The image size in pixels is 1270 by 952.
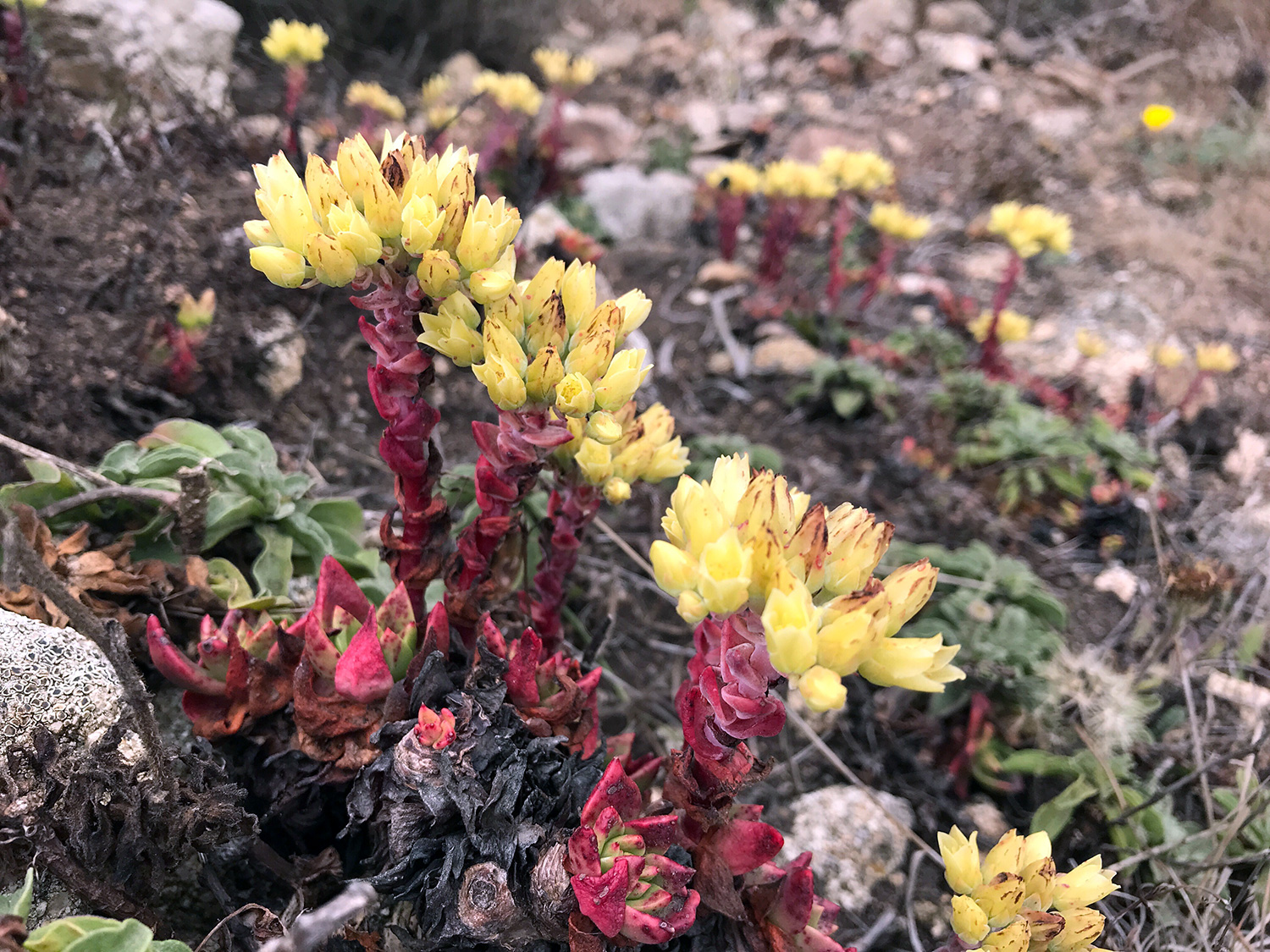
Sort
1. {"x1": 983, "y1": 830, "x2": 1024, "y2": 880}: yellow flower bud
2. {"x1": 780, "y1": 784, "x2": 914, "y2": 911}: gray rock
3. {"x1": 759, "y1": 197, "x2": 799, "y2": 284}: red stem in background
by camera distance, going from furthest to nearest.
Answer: {"x1": 759, "y1": 197, "x2": 799, "y2": 284}: red stem in background → {"x1": 780, "y1": 784, "x2": 914, "y2": 911}: gray rock → {"x1": 983, "y1": 830, "x2": 1024, "y2": 880}: yellow flower bud

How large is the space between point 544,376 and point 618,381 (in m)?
0.11

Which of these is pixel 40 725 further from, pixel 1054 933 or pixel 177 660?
pixel 1054 933

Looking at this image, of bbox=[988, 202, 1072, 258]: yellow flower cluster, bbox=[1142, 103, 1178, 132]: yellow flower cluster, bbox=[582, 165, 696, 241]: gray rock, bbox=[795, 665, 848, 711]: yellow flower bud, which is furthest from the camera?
bbox=[1142, 103, 1178, 132]: yellow flower cluster

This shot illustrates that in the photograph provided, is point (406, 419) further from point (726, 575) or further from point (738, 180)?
point (738, 180)

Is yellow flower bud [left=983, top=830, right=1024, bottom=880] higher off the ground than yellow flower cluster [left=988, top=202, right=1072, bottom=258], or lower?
lower

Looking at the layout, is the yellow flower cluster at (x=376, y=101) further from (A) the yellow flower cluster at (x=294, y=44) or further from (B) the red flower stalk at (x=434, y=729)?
(B) the red flower stalk at (x=434, y=729)

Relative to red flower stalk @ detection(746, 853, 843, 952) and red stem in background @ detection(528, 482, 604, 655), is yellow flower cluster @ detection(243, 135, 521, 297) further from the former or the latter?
red flower stalk @ detection(746, 853, 843, 952)

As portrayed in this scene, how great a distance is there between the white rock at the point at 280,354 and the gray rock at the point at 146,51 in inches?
55.6

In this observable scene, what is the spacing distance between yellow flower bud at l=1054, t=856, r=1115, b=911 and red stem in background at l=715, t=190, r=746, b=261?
4852mm

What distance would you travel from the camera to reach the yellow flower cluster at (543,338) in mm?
1183

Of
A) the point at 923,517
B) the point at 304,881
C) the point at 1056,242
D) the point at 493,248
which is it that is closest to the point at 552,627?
the point at 304,881

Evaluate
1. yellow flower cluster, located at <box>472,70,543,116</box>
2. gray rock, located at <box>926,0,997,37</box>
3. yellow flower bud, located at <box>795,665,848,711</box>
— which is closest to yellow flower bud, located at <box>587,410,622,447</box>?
yellow flower bud, located at <box>795,665,848,711</box>

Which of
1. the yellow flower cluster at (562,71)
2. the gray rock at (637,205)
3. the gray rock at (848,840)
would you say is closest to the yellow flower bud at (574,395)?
the gray rock at (848,840)

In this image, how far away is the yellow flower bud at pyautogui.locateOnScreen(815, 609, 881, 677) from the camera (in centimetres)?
93
